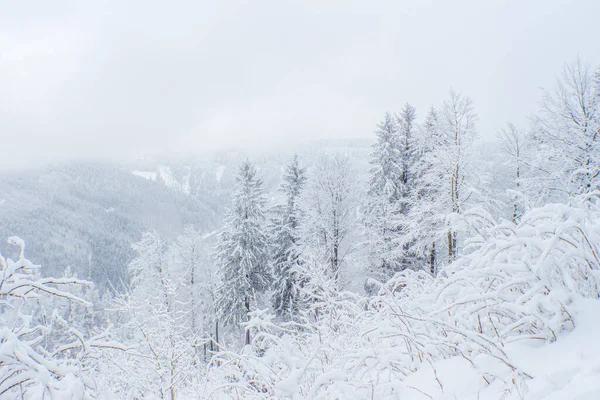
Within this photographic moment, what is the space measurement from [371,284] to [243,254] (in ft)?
21.6

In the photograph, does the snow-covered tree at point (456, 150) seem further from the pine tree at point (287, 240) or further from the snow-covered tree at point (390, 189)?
the pine tree at point (287, 240)

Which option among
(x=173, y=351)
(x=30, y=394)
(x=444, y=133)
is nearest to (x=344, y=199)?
(x=444, y=133)

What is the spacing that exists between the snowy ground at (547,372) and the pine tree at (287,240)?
13.4 metres

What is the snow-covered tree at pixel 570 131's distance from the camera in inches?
357

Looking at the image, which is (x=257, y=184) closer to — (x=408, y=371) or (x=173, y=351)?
(x=173, y=351)

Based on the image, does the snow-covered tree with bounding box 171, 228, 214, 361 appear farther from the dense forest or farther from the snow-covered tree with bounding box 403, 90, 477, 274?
the snow-covered tree with bounding box 403, 90, 477, 274

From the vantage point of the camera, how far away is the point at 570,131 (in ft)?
31.0

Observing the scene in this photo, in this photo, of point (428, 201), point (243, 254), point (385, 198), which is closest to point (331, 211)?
point (385, 198)

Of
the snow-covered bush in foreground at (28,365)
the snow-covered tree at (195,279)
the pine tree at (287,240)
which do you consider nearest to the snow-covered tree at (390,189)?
the pine tree at (287,240)

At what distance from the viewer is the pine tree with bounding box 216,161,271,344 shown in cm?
1559

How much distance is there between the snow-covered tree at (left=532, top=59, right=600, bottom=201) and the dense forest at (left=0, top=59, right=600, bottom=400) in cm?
5

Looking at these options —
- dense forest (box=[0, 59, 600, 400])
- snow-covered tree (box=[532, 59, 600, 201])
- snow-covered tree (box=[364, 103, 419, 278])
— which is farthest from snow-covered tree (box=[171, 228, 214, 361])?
snow-covered tree (box=[532, 59, 600, 201])

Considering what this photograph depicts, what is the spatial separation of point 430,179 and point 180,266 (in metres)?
17.0

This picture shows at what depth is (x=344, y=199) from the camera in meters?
15.1
